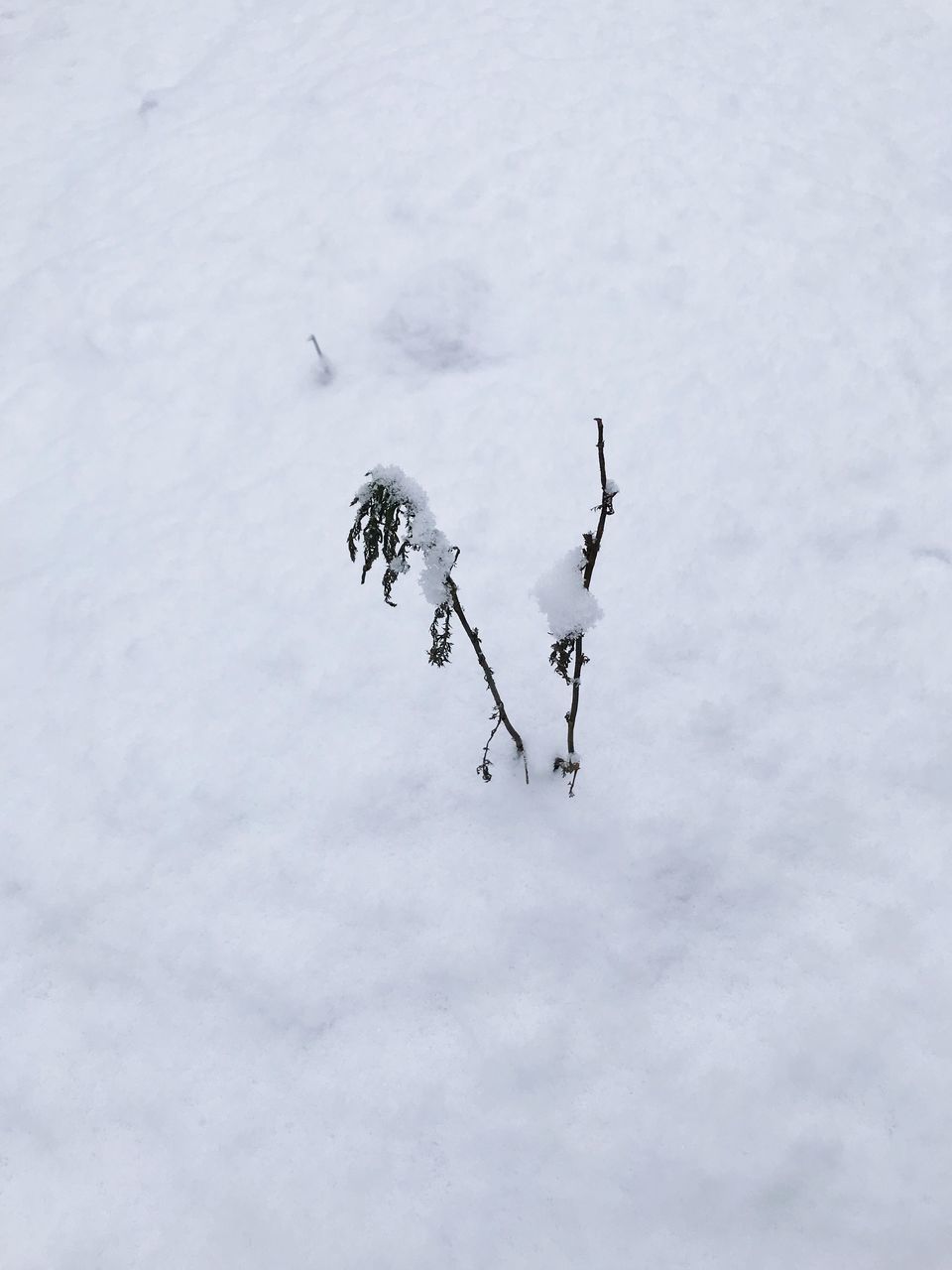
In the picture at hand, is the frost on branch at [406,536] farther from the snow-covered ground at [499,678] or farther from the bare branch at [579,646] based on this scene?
the snow-covered ground at [499,678]

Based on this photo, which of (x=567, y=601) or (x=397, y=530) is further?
(x=567, y=601)

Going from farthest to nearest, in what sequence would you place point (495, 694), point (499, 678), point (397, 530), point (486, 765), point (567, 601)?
point (499, 678) → point (486, 765) → point (495, 694) → point (567, 601) → point (397, 530)

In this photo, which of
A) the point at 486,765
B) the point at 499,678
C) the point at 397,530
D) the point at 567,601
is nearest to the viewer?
the point at 397,530

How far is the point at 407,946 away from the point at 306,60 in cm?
639

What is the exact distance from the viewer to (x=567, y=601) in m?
2.68

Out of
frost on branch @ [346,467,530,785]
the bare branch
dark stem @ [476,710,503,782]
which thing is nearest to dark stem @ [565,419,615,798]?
the bare branch

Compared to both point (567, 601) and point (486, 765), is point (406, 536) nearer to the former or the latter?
point (567, 601)

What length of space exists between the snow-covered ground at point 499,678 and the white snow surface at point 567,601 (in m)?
0.61

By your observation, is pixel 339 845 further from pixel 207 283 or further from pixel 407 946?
pixel 207 283

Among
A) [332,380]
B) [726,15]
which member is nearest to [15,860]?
[332,380]

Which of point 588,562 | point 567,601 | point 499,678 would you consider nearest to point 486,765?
point 499,678

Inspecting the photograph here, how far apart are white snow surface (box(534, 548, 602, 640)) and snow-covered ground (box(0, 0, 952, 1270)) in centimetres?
61

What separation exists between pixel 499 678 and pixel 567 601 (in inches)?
40.3

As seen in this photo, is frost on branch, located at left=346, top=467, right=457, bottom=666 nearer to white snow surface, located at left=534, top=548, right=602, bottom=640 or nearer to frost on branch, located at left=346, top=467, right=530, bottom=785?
frost on branch, located at left=346, top=467, right=530, bottom=785
